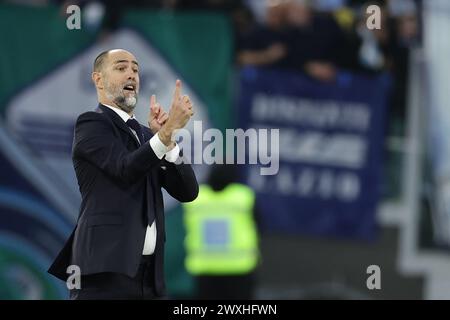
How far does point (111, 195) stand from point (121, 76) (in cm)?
54

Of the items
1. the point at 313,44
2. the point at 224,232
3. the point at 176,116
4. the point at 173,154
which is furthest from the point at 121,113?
the point at 313,44

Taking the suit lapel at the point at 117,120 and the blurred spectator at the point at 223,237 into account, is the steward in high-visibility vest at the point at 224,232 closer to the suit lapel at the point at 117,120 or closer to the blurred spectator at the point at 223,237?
the blurred spectator at the point at 223,237

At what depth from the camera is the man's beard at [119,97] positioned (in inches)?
188

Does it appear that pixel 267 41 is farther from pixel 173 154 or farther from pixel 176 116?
pixel 176 116

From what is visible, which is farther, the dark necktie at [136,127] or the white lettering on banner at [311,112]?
the white lettering on banner at [311,112]

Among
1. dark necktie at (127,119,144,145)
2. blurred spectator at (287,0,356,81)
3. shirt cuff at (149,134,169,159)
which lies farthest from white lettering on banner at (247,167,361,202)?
shirt cuff at (149,134,169,159)

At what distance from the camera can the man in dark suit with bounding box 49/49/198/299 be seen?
15.2 ft

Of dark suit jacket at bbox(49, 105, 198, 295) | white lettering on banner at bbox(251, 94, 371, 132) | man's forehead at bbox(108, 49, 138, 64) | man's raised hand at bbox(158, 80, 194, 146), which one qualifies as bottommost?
dark suit jacket at bbox(49, 105, 198, 295)

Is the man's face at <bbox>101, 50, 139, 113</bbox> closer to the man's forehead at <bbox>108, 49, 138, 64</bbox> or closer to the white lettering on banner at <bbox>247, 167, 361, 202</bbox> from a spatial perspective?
the man's forehead at <bbox>108, 49, 138, 64</bbox>

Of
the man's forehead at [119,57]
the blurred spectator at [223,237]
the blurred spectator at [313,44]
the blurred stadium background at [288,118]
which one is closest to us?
the man's forehead at [119,57]

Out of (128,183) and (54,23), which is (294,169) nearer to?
(54,23)

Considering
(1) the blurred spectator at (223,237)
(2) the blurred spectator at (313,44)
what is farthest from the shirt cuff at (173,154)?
(2) the blurred spectator at (313,44)

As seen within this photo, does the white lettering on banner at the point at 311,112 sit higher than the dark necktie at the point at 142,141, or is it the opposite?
the white lettering on banner at the point at 311,112

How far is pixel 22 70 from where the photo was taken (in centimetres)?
980
